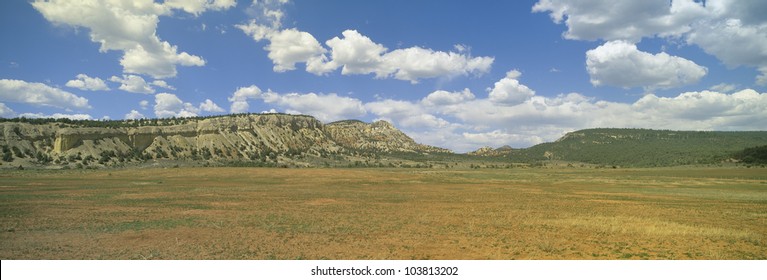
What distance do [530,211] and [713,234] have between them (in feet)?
32.5

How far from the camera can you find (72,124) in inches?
3659

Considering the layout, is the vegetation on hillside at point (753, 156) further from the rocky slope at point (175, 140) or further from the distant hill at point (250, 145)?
the rocky slope at point (175, 140)

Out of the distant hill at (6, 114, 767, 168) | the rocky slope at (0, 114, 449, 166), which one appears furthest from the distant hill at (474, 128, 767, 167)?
the rocky slope at (0, 114, 449, 166)

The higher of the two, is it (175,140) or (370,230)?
(175,140)

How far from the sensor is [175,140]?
105 metres

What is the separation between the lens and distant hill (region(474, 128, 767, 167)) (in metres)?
134

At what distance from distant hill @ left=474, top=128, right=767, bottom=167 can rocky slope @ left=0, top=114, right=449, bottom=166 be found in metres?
78.1

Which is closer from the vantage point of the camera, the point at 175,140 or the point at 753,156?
the point at 175,140

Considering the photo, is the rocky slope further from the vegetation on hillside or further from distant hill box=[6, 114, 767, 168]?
the vegetation on hillside

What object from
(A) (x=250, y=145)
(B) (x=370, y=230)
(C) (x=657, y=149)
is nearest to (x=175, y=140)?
(A) (x=250, y=145)

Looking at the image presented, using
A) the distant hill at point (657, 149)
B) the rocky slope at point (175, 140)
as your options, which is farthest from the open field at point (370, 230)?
the distant hill at point (657, 149)

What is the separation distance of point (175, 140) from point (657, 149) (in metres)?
153

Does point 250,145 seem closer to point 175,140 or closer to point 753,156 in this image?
point 175,140
